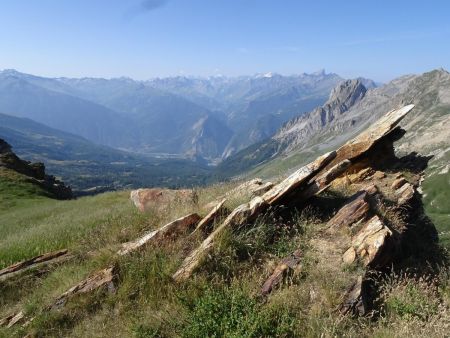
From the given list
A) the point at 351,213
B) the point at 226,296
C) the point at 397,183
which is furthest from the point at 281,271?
the point at 397,183

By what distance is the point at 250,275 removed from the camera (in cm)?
919

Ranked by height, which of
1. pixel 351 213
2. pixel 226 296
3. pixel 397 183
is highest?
pixel 397 183

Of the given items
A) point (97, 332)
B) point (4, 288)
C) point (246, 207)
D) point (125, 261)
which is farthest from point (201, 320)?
point (4, 288)

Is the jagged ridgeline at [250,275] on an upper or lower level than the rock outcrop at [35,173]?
upper

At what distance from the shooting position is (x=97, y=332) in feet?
27.0

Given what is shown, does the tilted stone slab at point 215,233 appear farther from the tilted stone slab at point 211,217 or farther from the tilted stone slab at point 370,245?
the tilted stone slab at point 370,245

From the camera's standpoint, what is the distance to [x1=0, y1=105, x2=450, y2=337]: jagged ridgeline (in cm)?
778

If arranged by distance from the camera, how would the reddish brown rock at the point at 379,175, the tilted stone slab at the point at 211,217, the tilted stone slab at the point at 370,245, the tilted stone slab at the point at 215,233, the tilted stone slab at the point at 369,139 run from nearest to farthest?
the tilted stone slab at the point at 215,233, the tilted stone slab at the point at 370,245, the tilted stone slab at the point at 211,217, the reddish brown rock at the point at 379,175, the tilted stone slab at the point at 369,139

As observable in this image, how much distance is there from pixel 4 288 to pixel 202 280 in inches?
224

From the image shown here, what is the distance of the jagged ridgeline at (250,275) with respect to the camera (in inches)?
306

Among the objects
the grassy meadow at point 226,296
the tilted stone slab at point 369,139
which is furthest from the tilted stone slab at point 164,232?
the tilted stone slab at point 369,139

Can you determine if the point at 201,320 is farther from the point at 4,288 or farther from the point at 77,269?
the point at 4,288

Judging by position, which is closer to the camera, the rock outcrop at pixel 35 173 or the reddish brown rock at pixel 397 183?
the reddish brown rock at pixel 397 183

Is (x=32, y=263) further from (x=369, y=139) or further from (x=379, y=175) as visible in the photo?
(x=369, y=139)
